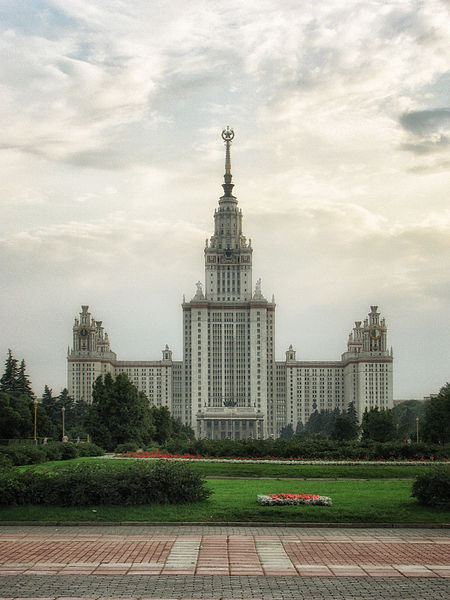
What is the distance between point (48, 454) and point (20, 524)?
79.4ft

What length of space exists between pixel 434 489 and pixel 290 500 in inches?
193

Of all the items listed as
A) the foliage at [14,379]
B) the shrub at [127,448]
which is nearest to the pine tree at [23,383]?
the foliage at [14,379]

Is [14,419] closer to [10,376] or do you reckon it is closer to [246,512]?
[10,376]

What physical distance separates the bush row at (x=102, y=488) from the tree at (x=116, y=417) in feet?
149

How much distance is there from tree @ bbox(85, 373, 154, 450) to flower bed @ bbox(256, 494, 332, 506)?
45.7 metres

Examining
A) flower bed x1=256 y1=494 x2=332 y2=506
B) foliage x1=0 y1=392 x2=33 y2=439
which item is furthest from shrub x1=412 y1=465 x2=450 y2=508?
foliage x1=0 y1=392 x2=33 y2=439

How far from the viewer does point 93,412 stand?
75.4 meters

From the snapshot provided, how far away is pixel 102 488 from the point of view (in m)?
27.2

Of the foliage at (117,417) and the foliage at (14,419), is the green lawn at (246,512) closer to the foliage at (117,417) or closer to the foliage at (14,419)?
the foliage at (117,417)

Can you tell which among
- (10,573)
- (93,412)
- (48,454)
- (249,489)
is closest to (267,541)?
(10,573)

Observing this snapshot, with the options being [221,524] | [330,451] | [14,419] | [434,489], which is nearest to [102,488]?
[221,524]

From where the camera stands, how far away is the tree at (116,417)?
74375 mm

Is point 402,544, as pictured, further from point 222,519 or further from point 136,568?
point 136,568

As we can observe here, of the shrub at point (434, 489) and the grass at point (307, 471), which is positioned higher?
the shrub at point (434, 489)
